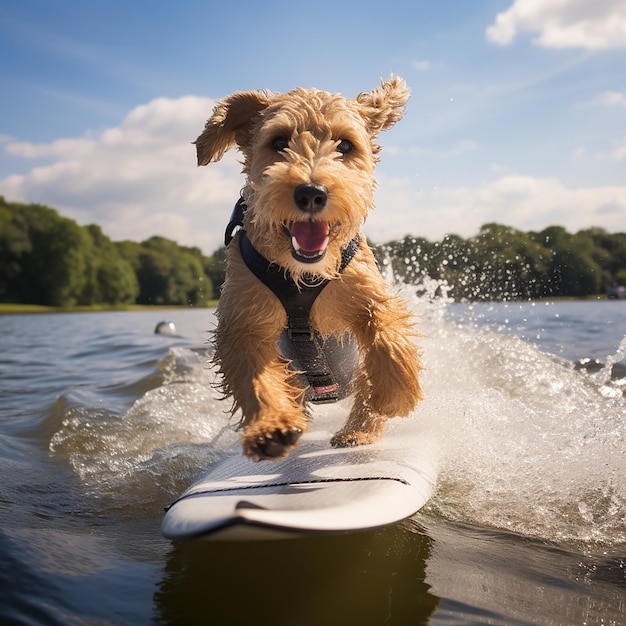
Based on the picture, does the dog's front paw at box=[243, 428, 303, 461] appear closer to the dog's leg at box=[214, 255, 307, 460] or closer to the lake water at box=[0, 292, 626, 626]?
the dog's leg at box=[214, 255, 307, 460]

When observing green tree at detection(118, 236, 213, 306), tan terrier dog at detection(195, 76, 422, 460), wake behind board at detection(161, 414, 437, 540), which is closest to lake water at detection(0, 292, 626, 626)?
wake behind board at detection(161, 414, 437, 540)

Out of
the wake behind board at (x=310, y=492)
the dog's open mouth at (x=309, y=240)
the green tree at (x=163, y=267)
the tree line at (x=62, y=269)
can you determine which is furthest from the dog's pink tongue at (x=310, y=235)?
the tree line at (x=62, y=269)

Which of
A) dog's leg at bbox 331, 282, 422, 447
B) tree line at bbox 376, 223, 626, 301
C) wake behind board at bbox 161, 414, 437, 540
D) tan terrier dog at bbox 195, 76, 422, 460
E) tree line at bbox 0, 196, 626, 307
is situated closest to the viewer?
wake behind board at bbox 161, 414, 437, 540

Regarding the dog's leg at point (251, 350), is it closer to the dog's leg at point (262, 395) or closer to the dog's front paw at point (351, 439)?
A: the dog's leg at point (262, 395)

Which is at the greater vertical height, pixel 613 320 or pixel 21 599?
pixel 613 320

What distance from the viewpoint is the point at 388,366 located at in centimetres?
311

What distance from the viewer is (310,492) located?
108 inches

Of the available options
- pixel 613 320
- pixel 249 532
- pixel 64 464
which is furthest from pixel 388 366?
pixel 613 320

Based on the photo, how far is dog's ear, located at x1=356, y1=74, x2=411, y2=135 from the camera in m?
3.21

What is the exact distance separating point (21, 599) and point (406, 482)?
1600 mm

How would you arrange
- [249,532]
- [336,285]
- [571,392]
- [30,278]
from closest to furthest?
[249,532], [336,285], [571,392], [30,278]

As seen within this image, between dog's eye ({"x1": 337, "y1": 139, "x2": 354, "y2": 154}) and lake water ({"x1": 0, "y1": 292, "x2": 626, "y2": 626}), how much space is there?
5.73 ft

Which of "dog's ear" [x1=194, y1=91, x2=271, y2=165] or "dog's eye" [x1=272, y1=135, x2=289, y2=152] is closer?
"dog's eye" [x1=272, y1=135, x2=289, y2=152]

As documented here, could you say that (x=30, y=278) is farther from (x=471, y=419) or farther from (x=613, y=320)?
(x=471, y=419)
